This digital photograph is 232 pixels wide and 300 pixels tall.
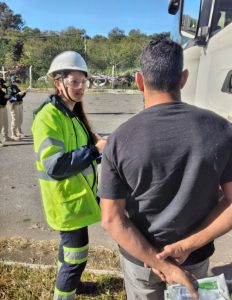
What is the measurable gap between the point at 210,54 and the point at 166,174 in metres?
2.91

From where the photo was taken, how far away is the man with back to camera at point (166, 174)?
143 centimetres

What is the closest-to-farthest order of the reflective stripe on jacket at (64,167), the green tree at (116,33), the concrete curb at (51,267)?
the reflective stripe on jacket at (64,167), the concrete curb at (51,267), the green tree at (116,33)

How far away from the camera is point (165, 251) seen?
1576 millimetres

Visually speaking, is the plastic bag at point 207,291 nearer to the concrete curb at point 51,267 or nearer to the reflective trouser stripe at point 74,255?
the reflective trouser stripe at point 74,255

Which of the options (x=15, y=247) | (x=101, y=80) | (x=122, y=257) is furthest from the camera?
(x=101, y=80)

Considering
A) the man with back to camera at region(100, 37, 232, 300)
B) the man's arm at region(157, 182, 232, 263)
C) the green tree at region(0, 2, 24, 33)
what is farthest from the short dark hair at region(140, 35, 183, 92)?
the green tree at region(0, 2, 24, 33)

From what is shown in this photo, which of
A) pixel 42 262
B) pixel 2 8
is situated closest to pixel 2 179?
pixel 42 262

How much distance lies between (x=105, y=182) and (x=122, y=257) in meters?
0.52

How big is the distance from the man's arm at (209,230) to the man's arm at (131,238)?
1.8 inches

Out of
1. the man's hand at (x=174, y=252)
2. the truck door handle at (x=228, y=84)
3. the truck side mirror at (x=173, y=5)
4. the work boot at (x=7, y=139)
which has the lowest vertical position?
the work boot at (x=7, y=139)

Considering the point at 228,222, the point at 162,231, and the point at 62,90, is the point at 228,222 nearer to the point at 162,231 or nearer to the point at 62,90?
the point at 162,231

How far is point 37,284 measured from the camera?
3.00m

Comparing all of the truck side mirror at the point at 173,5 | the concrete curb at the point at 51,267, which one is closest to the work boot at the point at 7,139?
the truck side mirror at the point at 173,5

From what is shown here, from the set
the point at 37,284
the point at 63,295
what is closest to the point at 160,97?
the point at 63,295
